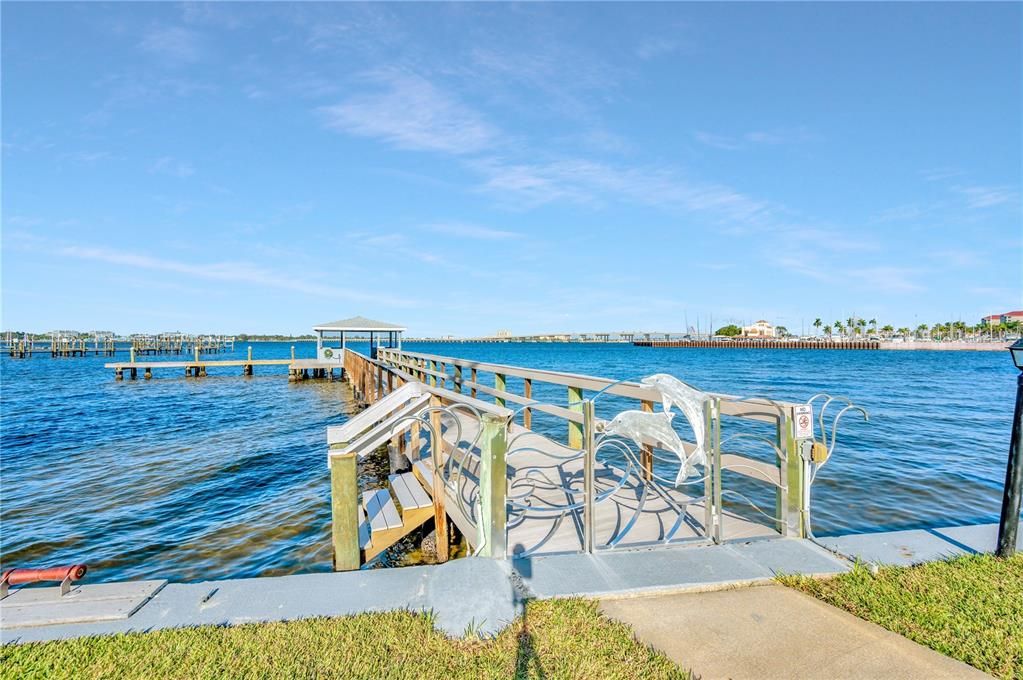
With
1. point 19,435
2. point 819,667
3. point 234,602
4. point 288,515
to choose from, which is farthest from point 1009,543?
point 19,435

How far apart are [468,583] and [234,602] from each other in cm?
125

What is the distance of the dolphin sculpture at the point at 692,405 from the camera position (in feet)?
12.4

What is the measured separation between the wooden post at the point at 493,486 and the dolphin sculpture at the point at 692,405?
1.28m

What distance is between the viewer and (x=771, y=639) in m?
2.59

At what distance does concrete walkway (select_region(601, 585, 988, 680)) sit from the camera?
237 centimetres

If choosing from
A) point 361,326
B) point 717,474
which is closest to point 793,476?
point 717,474

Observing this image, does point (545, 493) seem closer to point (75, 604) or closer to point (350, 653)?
point (350, 653)

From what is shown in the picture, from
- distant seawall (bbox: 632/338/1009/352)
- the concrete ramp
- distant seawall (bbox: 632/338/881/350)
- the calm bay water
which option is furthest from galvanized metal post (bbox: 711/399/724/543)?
distant seawall (bbox: 632/338/881/350)

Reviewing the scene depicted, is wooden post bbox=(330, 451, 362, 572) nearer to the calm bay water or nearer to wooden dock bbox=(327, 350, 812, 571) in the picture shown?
wooden dock bbox=(327, 350, 812, 571)

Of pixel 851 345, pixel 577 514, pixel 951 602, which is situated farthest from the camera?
pixel 851 345

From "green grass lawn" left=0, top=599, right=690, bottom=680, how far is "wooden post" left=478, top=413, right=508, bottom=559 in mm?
669

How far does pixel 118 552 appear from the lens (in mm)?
6367

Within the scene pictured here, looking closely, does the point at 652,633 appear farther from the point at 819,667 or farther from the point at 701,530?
the point at 701,530

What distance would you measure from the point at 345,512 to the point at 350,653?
1713 millimetres
